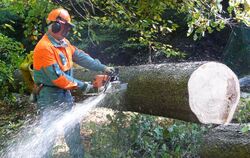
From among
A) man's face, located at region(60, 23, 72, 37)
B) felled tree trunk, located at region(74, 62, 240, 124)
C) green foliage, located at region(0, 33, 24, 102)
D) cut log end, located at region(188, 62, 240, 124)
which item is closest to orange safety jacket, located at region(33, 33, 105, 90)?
man's face, located at region(60, 23, 72, 37)

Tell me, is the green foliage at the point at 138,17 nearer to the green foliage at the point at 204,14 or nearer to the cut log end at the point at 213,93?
the green foliage at the point at 204,14

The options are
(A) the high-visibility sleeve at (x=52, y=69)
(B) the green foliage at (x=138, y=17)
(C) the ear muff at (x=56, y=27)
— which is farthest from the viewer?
(B) the green foliage at (x=138, y=17)

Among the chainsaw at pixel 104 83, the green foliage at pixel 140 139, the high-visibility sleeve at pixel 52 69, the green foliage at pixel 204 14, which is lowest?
the green foliage at pixel 140 139

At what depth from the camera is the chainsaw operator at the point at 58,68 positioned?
4.18 m

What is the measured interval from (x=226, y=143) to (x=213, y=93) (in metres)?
0.96

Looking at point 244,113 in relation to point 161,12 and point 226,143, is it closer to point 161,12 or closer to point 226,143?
point 161,12

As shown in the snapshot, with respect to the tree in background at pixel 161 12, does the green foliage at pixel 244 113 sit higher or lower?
lower

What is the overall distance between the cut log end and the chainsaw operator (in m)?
0.97

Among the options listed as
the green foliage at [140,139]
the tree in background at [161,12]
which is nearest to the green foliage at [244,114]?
the green foliage at [140,139]

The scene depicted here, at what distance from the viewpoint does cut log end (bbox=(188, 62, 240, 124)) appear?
4.43 metres

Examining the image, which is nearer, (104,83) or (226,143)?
(226,143)

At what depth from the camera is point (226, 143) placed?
3.79m

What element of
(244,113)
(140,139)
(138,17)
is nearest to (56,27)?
(140,139)

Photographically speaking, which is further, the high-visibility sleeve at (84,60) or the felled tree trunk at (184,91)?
the high-visibility sleeve at (84,60)
